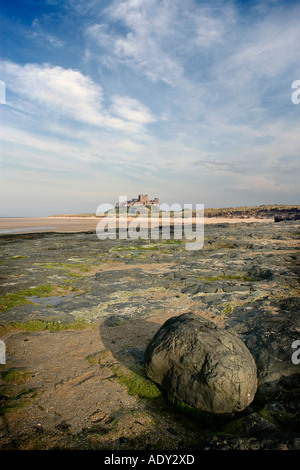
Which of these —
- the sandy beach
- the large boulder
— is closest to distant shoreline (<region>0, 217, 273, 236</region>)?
the sandy beach

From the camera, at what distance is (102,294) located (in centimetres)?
898

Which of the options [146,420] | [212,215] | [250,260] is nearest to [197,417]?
[146,420]

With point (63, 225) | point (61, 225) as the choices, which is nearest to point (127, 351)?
point (63, 225)

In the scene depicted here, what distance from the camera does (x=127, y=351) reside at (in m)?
5.54

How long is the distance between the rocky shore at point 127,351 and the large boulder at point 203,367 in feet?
0.70

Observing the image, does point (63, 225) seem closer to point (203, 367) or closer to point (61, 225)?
point (61, 225)

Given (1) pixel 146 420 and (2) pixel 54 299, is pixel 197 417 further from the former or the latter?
(2) pixel 54 299

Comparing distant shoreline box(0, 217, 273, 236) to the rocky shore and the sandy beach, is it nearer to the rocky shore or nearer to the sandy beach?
the sandy beach

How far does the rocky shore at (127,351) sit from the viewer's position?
134 inches

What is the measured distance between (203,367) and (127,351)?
7.15ft

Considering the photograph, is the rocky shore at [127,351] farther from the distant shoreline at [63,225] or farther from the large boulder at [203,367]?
the distant shoreline at [63,225]

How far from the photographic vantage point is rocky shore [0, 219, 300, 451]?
134 inches

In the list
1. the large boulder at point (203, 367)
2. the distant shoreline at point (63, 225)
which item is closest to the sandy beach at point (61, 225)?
the distant shoreline at point (63, 225)
